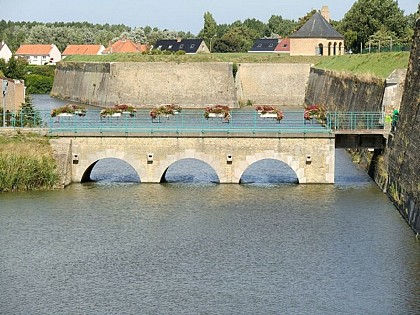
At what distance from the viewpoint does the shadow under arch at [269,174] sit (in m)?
34.4

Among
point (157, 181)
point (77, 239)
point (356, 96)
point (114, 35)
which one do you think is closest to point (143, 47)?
point (114, 35)

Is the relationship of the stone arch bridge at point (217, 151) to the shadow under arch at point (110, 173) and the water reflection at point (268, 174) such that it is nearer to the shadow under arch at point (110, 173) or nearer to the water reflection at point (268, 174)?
the shadow under arch at point (110, 173)

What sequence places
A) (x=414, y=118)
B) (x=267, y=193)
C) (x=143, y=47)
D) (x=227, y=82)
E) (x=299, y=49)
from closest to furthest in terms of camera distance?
(x=414, y=118), (x=267, y=193), (x=227, y=82), (x=299, y=49), (x=143, y=47)

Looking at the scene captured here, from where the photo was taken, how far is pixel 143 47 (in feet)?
429

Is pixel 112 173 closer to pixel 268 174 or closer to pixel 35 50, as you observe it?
pixel 268 174

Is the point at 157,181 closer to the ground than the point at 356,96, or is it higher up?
closer to the ground

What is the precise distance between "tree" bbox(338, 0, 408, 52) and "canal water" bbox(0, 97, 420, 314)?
53.3 m

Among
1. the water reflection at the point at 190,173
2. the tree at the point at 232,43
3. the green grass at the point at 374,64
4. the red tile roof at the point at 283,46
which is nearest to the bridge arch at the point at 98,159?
the water reflection at the point at 190,173

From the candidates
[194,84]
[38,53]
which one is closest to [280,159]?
[194,84]

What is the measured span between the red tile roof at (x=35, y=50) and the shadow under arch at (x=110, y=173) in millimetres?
101115

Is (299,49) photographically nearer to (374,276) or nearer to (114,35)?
(374,276)

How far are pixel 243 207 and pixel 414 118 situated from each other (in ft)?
18.4

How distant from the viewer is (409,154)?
27.5 meters

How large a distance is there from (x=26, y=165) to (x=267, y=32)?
14352 cm
